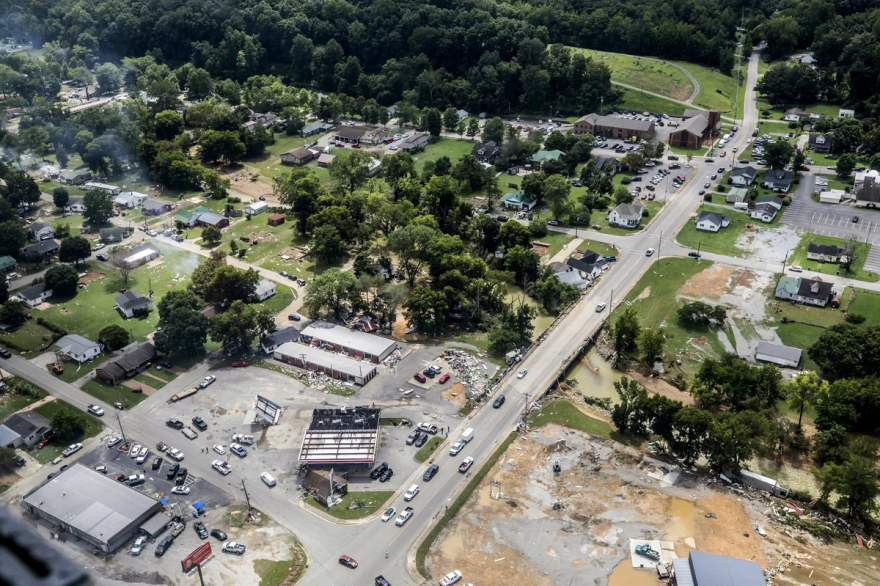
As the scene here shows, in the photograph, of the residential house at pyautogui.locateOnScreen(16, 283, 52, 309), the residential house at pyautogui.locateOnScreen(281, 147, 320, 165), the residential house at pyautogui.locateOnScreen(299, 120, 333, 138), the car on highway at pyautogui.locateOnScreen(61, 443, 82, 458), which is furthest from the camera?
the residential house at pyautogui.locateOnScreen(299, 120, 333, 138)

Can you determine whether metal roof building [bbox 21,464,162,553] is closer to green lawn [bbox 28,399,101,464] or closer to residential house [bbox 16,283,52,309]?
green lawn [bbox 28,399,101,464]

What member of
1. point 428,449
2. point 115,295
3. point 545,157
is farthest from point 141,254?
point 545,157

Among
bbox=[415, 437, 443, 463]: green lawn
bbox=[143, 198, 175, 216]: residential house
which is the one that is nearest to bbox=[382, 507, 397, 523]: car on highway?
bbox=[415, 437, 443, 463]: green lawn

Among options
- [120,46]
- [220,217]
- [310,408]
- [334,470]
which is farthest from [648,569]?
[120,46]

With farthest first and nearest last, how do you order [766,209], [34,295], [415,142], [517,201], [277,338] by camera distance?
[415,142] < [517,201] < [766,209] < [34,295] < [277,338]

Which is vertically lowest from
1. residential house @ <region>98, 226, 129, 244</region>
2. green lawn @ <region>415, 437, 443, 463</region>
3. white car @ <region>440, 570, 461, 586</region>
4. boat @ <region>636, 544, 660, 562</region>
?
boat @ <region>636, 544, 660, 562</region>

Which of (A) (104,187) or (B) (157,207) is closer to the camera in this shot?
(B) (157,207)

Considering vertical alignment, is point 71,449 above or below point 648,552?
above

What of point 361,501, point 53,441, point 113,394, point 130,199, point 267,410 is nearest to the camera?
point 361,501

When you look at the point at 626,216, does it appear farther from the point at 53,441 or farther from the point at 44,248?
the point at 44,248
